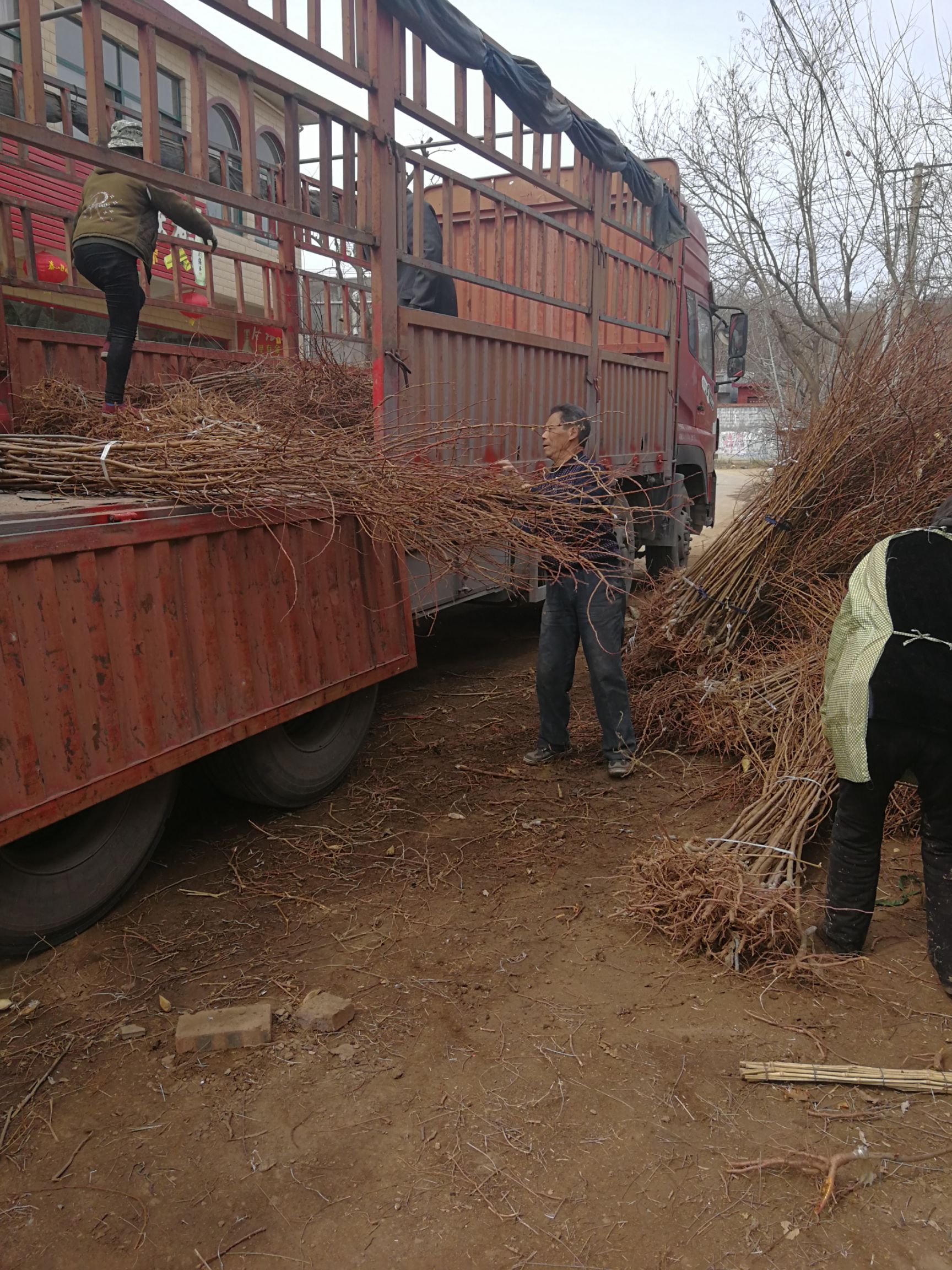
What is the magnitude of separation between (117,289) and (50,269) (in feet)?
13.2

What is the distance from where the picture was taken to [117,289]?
183 inches

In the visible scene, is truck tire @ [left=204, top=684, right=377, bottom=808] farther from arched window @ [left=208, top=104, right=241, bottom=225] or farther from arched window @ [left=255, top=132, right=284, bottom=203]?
arched window @ [left=208, top=104, right=241, bottom=225]

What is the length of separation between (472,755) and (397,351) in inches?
81.4

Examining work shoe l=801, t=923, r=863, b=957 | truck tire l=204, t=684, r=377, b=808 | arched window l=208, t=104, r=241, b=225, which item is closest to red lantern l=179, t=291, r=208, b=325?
arched window l=208, t=104, r=241, b=225

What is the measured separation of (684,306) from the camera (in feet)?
27.9

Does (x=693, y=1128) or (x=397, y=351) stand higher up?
(x=397, y=351)

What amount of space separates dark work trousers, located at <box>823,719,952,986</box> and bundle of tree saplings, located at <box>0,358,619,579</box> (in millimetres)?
1550

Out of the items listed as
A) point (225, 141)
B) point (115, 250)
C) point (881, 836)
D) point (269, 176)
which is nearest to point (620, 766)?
point (881, 836)

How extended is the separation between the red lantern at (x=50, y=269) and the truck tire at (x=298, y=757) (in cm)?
563

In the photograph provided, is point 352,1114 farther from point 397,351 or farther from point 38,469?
point 397,351

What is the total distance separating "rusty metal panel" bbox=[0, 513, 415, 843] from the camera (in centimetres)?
249

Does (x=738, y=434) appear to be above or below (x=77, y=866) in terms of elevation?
above

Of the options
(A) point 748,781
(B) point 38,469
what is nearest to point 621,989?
(A) point 748,781

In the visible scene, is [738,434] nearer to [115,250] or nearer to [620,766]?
[620,766]
